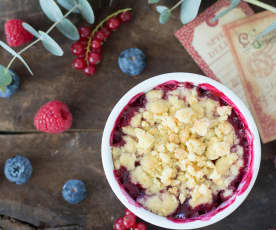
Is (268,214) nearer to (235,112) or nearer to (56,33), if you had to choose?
(235,112)

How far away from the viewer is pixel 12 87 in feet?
4.37

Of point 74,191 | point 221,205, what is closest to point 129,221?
point 74,191

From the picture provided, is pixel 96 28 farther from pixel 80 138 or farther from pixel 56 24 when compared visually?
pixel 80 138

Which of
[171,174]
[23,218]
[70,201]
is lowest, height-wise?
[23,218]

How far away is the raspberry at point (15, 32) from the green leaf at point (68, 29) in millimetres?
120

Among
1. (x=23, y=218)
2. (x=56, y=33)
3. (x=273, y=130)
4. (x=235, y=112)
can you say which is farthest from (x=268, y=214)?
(x=56, y=33)

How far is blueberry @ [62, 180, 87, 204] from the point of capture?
1.31 m

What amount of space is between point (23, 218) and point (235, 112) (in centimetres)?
79

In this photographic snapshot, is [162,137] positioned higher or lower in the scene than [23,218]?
higher

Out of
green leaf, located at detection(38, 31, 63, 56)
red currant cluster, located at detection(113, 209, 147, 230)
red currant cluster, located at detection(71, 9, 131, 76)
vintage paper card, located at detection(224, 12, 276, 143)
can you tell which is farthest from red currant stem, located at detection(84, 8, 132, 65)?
red currant cluster, located at detection(113, 209, 147, 230)

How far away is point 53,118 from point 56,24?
0.99ft

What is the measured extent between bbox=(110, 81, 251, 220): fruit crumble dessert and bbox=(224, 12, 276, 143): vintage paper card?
0.75ft

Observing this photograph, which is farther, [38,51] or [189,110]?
[38,51]

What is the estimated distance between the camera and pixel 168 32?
137cm
